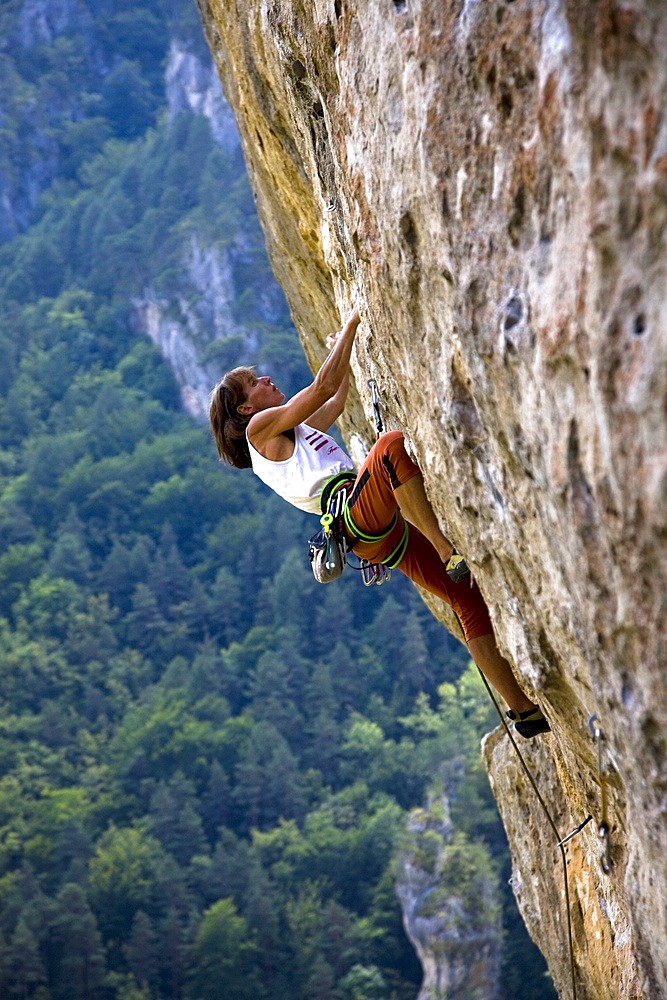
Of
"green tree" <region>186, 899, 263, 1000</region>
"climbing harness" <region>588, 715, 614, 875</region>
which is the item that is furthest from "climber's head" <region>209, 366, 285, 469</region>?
"green tree" <region>186, 899, 263, 1000</region>

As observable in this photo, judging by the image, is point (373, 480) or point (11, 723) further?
point (11, 723)

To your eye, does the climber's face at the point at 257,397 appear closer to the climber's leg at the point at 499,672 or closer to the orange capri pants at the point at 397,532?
the orange capri pants at the point at 397,532

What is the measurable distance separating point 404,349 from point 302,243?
2.79 metres

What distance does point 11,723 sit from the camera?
49875 millimetres

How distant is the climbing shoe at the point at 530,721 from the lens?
4234mm

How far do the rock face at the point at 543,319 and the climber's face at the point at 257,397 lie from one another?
1.42 ft

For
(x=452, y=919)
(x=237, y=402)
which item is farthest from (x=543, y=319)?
(x=452, y=919)

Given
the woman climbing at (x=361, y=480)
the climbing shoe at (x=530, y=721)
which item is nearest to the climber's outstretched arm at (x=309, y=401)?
the woman climbing at (x=361, y=480)

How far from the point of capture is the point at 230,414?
4383 millimetres

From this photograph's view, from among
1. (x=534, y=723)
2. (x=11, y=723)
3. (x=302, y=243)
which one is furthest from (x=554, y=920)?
(x=11, y=723)

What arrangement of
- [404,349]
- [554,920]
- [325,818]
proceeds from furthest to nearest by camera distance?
1. [325,818]
2. [554,920]
3. [404,349]

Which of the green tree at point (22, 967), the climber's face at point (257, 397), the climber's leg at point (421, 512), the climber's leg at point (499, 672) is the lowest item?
the climber's leg at point (499, 672)

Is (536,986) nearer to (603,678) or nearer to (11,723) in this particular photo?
(11,723)

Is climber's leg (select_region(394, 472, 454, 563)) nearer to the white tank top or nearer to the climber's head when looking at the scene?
the white tank top
